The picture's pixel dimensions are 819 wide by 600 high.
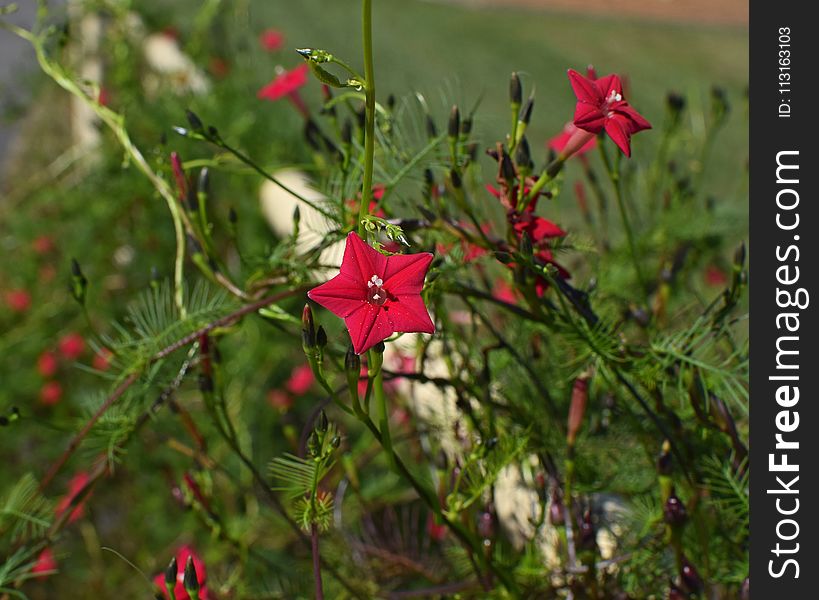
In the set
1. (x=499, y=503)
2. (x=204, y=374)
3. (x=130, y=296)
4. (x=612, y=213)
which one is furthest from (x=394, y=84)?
(x=204, y=374)

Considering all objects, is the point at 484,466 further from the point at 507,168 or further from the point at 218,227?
the point at 218,227

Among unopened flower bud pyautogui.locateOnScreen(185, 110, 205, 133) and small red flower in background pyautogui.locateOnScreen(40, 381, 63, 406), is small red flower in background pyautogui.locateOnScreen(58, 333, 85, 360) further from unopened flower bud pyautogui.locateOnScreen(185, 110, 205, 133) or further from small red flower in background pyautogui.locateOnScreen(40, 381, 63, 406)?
unopened flower bud pyautogui.locateOnScreen(185, 110, 205, 133)

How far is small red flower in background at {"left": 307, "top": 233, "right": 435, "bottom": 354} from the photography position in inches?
20.1

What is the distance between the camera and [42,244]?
2117mm

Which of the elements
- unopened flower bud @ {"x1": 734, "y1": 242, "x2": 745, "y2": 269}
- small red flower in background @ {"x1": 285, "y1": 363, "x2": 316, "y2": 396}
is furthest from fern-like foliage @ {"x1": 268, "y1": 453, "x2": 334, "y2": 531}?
small red flower in background @ {"x1": 285, "y1": 363, "x2": 316, "y2": 396}

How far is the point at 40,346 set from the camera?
6.30ft

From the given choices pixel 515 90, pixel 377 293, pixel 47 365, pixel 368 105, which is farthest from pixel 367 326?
pixel 47 365

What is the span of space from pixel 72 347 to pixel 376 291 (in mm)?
1521

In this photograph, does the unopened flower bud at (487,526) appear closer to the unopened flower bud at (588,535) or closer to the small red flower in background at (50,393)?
the unopened flower bud at (588,535)

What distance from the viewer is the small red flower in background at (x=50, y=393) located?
6.04 ft

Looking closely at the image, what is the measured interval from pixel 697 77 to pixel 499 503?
2286 mm

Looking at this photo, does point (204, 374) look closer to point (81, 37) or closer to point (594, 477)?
point (594, 477)

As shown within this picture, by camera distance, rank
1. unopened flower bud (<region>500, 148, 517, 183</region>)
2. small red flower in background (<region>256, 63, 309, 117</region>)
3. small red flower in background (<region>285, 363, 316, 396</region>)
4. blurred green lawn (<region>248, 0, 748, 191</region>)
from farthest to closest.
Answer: blurred green lawn (<region>248, 0, 748, 191</region>), small red flower in background (<region>285, 363, 316, 396</region>), small red flower in background (<region>256, 63, 309, 117</region>), unopened flower bud (<region>500, 148, 517, 183</region>)

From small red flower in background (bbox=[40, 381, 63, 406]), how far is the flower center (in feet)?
4.96
